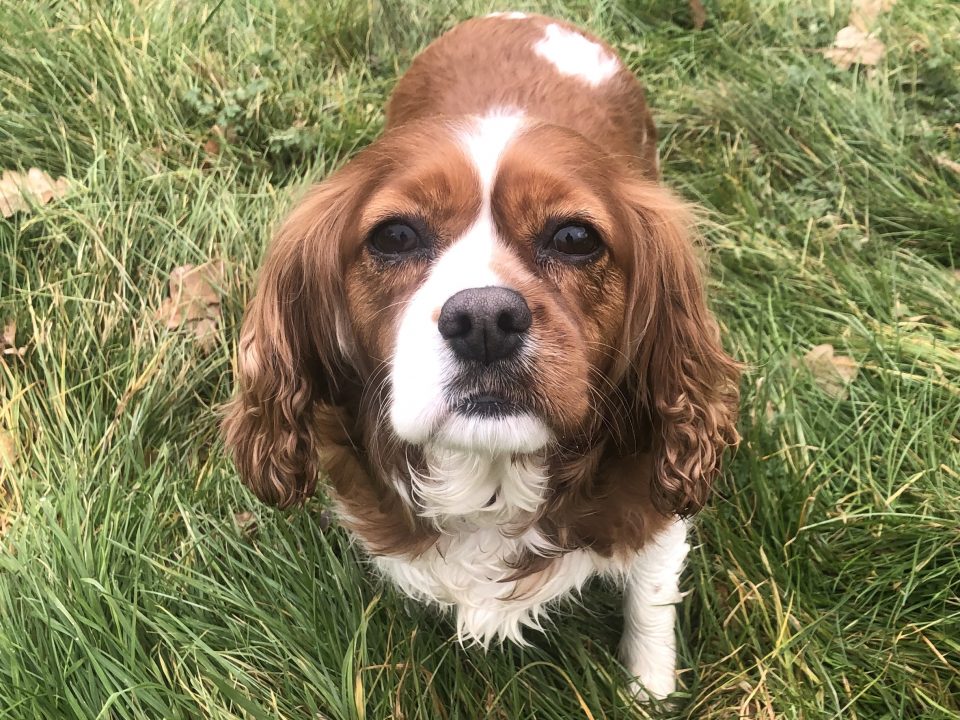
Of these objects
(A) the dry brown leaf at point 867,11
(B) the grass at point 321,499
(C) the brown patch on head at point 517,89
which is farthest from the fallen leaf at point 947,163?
(C) the brown patch on head at point 517,89

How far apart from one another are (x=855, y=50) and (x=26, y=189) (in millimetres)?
4091

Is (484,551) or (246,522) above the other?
(484,551)

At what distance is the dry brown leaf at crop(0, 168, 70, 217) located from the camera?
338cm

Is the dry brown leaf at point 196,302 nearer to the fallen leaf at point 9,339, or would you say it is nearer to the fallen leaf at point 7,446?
the fallen leaf at point 9,339

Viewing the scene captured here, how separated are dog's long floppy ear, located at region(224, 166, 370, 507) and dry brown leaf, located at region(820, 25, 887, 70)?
10.2 ft

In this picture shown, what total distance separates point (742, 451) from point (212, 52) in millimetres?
3204

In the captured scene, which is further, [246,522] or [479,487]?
[246,522]

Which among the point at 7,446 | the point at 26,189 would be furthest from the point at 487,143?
the point at 26,189

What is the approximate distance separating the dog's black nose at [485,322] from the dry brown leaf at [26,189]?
8.33ft

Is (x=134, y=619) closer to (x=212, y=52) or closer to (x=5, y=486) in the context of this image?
(x=5, y=486)

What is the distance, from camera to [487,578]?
243cm

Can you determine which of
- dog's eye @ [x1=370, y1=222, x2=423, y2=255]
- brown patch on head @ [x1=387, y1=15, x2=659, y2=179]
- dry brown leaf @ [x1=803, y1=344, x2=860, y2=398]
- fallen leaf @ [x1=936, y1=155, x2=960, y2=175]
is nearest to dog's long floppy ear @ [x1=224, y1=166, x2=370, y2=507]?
dog's eye @ [x1=370, y1=222, x2=423, y2=255]

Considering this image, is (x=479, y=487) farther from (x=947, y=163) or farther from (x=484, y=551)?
(x=947, y=163)

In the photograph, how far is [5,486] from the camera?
291 centimetres
